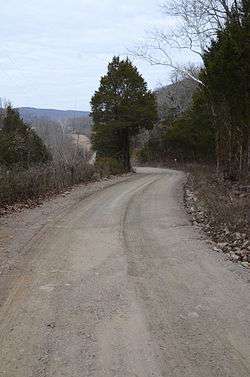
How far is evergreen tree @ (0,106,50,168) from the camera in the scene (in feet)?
128

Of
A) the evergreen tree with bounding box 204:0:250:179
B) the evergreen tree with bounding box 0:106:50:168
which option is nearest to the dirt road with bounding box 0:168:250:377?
the evergreen tree with bounding box 204:0:250:179

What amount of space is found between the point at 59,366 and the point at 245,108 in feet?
60.2

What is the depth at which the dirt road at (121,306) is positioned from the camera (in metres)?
4.48

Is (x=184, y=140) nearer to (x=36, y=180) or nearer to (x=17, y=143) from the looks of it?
(x=17, y=143)

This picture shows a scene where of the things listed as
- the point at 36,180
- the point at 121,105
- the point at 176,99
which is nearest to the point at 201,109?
the point at 121,105

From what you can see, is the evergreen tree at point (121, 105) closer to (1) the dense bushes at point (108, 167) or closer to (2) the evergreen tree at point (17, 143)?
(1) the dense bushes at point (108, 167)

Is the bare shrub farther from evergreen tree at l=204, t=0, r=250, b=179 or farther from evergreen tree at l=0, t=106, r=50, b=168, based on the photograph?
evergreen tree at l=0, t=106, r=50, b=168

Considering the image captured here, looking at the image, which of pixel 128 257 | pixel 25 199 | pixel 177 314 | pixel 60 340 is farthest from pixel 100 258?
pixel 25 199

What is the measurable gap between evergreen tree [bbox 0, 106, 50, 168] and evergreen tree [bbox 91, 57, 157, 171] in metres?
6.16

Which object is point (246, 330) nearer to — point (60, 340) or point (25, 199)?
point (60, 340)

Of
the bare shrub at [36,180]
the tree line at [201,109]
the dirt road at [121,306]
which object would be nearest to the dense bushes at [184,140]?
the tree line at [201,109]

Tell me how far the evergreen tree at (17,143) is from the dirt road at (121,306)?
2760cm

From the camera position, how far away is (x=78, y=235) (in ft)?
36.3

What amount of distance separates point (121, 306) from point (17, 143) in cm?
3773
